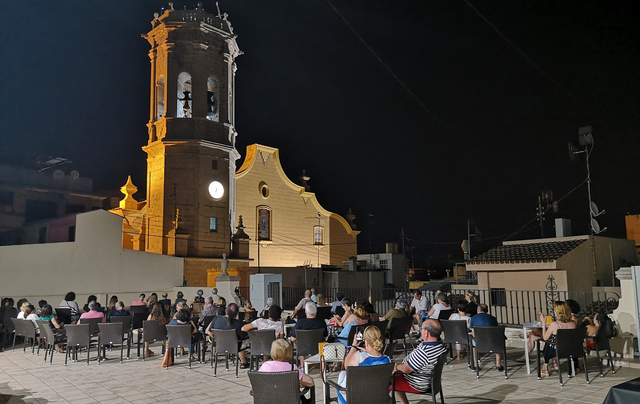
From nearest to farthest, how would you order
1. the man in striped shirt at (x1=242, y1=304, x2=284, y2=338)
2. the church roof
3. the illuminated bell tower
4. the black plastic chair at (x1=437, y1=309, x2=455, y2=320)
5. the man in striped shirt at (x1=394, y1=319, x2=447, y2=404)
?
the man in striped shirt at (x1=394, y1=319, x2=447, y2=404) → the man in striped shirt at (x1=242, y1=304, x2=284, y2=338) → the black plastic chair at (x1=437, y1=309, x2=455, y2=320) → the church roof → the illuminated bell tower

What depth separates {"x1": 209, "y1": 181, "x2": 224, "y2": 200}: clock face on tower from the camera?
27.0m

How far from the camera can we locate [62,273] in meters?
18.4

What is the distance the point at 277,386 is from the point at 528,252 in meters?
14.2

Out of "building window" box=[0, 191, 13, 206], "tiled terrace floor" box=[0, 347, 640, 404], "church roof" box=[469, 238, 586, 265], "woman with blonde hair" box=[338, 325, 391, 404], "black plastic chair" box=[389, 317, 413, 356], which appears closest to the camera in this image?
"woman with blonde hair" box=[338, 325, 391, 404]

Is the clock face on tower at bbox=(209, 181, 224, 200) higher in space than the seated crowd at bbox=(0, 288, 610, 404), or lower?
higher

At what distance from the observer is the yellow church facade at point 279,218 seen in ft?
102

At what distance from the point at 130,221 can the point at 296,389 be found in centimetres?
2538

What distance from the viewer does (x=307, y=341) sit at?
27.1 feet

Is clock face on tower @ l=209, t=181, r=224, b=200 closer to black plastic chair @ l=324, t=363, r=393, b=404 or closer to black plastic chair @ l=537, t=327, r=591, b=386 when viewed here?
black plastic chair @ l=537, t=327, r=591, b=386

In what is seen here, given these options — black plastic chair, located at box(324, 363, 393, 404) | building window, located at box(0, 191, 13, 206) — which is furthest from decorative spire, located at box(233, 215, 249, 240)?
black plastic chair, located at box(324, 363, 393, 404)

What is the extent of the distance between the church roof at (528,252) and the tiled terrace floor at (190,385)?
6.98m

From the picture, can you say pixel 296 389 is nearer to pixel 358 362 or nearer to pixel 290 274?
pixel 358 362

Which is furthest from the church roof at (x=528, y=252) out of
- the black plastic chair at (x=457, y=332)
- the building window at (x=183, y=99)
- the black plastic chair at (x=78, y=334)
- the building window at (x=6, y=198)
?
the building window at (x=6, y=198)

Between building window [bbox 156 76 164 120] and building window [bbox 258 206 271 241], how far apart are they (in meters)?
8.37
